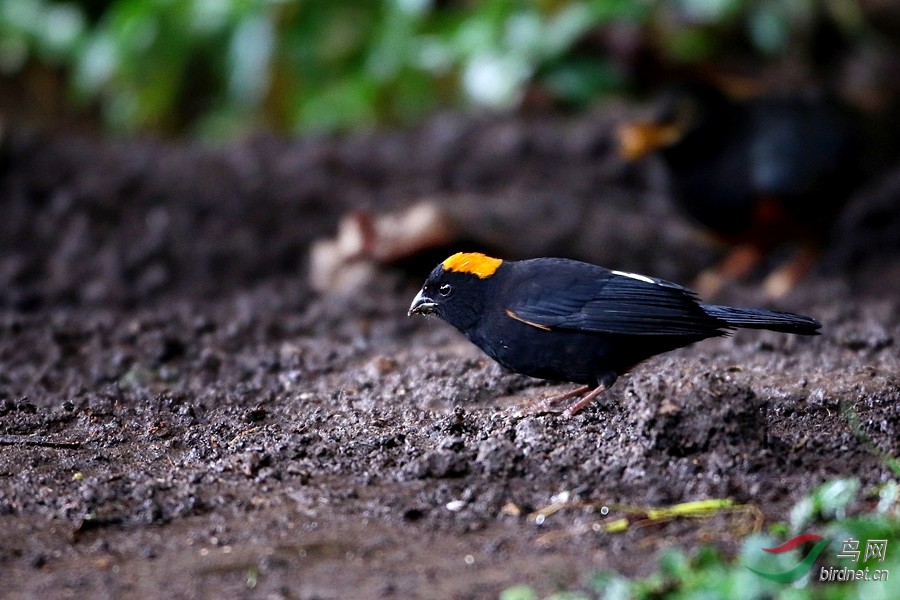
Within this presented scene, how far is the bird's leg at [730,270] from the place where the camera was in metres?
7.23

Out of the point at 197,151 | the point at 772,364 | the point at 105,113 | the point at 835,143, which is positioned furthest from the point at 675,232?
the point at 105,113

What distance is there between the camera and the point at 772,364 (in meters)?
4.48

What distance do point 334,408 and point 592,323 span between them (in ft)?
3.63

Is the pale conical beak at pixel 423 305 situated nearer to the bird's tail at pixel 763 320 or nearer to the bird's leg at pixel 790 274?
the bird's tail at pixel 763 320

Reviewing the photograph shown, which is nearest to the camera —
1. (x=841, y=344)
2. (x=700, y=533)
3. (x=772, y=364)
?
(x=700, y=533)

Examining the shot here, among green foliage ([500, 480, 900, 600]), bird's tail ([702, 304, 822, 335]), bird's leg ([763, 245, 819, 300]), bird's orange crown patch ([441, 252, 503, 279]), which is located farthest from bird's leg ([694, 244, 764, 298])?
green foliage ([500, 480, 900, 600])

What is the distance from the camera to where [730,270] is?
24.7ft

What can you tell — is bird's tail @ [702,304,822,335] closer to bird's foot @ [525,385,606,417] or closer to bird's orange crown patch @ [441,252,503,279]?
bird's foot @ [525,385,606,417]

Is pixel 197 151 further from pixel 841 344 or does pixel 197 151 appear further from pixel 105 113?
pixel 841 344

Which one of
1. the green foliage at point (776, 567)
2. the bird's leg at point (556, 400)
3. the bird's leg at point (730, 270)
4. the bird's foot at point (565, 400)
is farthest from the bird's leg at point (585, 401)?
the bird's leg at point (730, 270)

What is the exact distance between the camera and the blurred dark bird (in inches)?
289

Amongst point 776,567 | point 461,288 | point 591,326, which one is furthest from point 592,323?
point 776,567

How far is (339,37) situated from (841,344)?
648cm

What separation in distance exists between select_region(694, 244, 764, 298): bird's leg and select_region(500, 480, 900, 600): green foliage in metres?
4.53
